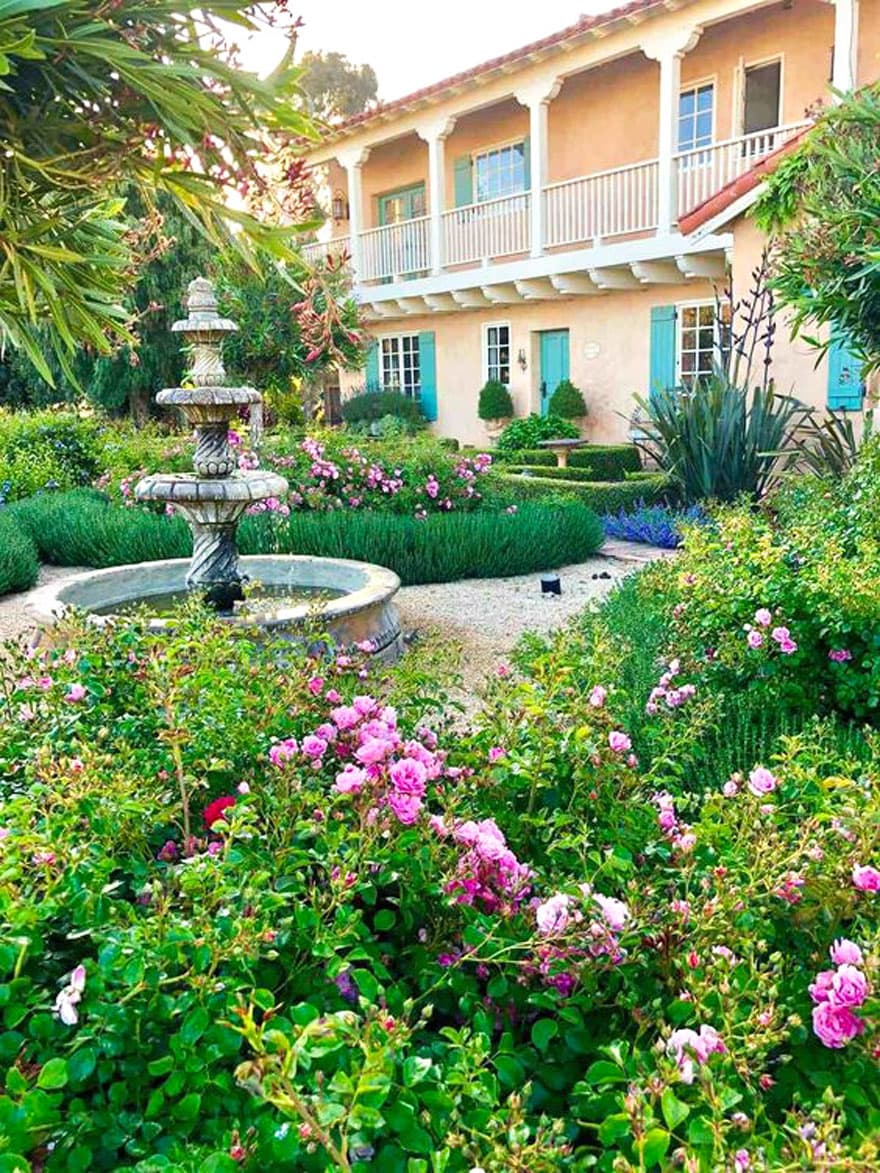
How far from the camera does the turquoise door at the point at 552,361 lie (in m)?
16.5

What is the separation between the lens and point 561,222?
14859 millimetres

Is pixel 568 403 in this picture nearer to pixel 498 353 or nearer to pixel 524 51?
pixel 498 353

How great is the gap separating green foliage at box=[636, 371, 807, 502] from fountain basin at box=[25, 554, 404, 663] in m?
4.76

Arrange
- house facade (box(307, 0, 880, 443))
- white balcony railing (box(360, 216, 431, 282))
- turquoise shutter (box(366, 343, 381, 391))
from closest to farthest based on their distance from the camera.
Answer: house facade (box(307, 0, 880, 443)), white balcony railing (box(360, 216, 431, 282)), turquoise shutter (box(366, 343, 381, 391))

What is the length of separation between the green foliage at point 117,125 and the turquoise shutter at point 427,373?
1711 cm

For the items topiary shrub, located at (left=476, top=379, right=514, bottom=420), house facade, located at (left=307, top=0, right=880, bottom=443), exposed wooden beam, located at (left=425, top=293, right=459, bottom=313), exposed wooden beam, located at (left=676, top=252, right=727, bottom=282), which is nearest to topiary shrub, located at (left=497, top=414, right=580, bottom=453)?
house facade, located at (left=307, top=0, right=880, bottom=443)

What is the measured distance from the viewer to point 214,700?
2201mm

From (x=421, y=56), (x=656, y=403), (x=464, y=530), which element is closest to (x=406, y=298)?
(x=656, y=403)

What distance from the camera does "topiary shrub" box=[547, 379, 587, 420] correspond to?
15844mm

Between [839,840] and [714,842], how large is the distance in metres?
0.24

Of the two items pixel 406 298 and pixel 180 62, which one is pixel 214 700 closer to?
pixel 180 62

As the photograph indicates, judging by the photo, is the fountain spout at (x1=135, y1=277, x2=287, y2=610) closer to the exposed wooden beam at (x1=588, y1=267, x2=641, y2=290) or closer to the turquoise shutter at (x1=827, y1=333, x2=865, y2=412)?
the turquoise shutter at (x1=827, y1=333, x2=865, y2=412)

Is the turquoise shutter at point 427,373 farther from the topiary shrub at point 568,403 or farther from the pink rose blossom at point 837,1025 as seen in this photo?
the pink rose blossom at point 837,1025

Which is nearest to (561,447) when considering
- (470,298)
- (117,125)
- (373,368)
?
(470,298)
